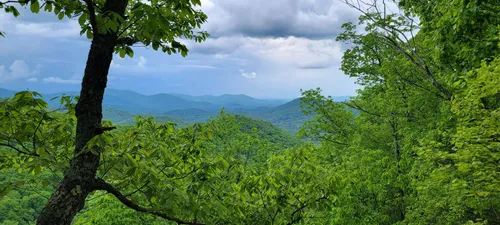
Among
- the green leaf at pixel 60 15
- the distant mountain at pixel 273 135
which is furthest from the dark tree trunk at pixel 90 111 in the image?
the distant mountain at pixel 273 135

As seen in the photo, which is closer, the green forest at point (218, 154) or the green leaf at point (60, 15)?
the green forest at point (218, 154)

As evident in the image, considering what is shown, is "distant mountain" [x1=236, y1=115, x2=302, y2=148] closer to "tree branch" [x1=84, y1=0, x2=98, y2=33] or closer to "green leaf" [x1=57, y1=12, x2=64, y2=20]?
"green leaf" [x1=57, y1=12, x2=64, y2=20]

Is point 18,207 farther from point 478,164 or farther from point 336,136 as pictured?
point 478,164

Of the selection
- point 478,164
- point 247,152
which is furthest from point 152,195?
point 247,152

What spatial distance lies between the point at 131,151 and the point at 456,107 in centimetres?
834

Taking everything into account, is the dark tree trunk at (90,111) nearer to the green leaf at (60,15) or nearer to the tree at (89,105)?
the tree at (89,105)

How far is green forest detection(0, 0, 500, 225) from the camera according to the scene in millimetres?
3535

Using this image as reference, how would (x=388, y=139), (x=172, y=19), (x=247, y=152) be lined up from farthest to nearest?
(x=247, y=152)
(x=388, y=139)
(x=172, y=19)

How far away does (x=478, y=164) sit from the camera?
25.3 feet

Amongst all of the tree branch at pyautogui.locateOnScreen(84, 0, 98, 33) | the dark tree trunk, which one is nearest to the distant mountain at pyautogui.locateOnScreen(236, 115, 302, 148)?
the dark tree trunk

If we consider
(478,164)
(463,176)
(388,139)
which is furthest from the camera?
(388,139)

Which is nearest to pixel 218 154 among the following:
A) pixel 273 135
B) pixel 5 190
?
pixel 5 190

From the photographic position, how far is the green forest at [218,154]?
3.54 meters

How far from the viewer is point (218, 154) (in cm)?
870
